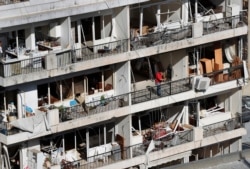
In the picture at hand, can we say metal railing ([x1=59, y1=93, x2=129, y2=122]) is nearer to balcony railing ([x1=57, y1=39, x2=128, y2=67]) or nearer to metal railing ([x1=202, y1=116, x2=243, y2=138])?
balcony railing ([x1=57, y1=39, x2=128, y2=67])

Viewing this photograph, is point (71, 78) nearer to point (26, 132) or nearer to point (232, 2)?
point (26, 132)

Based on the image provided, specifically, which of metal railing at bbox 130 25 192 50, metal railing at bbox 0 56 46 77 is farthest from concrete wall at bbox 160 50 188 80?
metal railing at bbox 0 56 46 77

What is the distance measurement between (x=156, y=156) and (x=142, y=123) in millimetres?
1925

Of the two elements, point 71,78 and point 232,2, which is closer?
point 71,78

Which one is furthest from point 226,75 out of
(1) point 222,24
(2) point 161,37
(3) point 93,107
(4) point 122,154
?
(3) point 93,107

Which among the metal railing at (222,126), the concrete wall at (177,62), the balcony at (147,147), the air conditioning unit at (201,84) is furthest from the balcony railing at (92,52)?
the metal railing at (222,126)

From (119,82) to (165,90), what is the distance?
245 centimetres

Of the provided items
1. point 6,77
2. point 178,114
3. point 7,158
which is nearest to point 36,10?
point 6,77

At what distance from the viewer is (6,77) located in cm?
5303

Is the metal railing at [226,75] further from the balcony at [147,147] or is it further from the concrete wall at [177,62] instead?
the balcony at [147,147]

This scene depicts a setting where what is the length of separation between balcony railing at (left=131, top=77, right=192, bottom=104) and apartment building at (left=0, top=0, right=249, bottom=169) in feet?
0.18

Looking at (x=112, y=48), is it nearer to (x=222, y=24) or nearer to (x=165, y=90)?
(x=165, y=90)

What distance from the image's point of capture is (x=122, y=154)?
5834 centimetres

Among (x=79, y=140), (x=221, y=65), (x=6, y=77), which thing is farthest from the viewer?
(x=221, y=65)
